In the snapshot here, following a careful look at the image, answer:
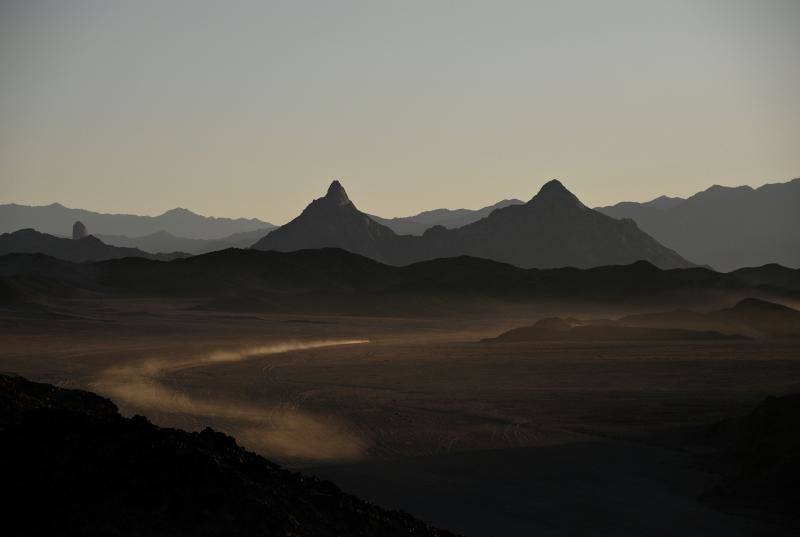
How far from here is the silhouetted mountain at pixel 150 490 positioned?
10695mm

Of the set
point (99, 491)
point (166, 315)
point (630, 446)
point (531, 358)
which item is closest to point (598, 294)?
point (166, 315)

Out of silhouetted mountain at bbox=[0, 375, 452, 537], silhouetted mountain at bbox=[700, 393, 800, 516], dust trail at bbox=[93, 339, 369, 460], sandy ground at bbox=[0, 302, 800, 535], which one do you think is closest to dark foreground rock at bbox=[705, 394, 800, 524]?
silhouetted mountain at bbox=[700, 393, 800, 516]

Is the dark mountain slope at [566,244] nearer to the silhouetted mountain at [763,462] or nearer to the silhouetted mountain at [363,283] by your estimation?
the silhouetted mountain at [363,283]

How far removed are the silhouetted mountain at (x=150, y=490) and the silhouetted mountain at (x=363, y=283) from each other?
92576 mm

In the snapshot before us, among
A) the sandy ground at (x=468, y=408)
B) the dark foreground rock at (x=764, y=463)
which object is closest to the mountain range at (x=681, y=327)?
the sandy ground at (x=468, y=408)

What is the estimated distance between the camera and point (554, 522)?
17.5 metres

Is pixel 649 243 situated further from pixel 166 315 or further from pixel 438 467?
pixel 438 467

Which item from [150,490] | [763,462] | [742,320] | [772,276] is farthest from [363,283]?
[150,490]

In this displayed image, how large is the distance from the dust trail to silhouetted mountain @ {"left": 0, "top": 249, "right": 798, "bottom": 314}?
211ft

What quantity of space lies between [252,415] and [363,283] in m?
105

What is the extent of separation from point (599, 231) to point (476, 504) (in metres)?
180

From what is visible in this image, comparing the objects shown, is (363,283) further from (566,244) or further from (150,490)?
(150,490)

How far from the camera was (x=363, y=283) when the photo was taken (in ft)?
441

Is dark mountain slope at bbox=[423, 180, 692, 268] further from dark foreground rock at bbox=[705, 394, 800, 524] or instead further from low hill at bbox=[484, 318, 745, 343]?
dark foreground rock at bbox=[705, 394, 800, 524]
